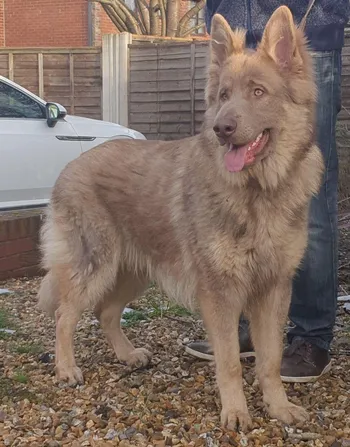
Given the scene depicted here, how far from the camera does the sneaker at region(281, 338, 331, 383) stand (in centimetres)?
373

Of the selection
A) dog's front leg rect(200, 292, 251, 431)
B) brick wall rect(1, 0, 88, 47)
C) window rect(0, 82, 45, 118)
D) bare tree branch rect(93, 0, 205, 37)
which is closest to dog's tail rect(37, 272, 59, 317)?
dog's front leg rect(200, 292, 251, 431)

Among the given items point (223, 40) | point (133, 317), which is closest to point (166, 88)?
point (133, 317)

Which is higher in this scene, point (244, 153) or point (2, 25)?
point (2, 25)

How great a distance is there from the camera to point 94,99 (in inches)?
560

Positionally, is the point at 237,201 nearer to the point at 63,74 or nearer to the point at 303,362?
the point at 303,362

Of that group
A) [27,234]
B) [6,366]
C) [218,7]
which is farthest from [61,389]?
[27,234]

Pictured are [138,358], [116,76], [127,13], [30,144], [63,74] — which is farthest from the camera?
[127,13]

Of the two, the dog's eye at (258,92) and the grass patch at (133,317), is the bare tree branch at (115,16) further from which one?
the dog's eye at (258,92)


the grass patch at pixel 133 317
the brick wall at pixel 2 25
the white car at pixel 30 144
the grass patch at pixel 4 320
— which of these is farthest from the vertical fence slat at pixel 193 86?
the brick wall at pixel 2 25

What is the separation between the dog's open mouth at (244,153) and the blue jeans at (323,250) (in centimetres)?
65

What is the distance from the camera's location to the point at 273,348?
3.41 m

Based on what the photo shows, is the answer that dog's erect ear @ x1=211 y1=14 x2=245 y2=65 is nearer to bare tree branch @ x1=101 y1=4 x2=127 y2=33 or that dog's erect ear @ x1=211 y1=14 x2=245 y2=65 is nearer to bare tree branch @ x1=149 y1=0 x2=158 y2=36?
bare tree branch @ x1=101 y1=4 x2=127 y2=33

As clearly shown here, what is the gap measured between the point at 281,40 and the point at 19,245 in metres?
3.92

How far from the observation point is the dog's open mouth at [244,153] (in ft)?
10.1
